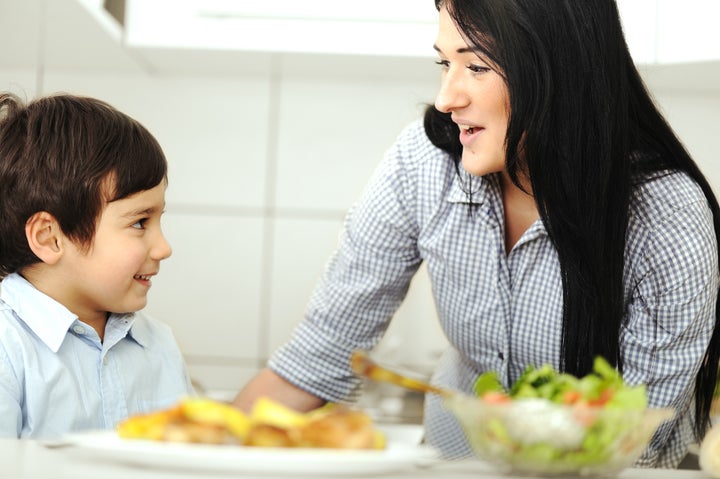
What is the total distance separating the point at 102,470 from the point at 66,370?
0.47 meters

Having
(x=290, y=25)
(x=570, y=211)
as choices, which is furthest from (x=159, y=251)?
(x=290, y=25)

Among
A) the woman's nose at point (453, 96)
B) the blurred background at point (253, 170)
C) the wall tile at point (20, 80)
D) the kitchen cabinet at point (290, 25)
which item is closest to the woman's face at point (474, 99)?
the woman's nose at point (453, 96)

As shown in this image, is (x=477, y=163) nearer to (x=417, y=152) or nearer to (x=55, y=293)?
(x=417, y=152)

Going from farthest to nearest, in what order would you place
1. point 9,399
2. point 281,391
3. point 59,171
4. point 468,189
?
point 281,391
point 468,189
point 59,171
point 9,399

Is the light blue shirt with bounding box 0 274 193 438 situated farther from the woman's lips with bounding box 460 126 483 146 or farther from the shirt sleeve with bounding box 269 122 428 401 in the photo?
the woman's lips with bounding box 460 126 483 146

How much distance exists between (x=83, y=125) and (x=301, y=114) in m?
1.21

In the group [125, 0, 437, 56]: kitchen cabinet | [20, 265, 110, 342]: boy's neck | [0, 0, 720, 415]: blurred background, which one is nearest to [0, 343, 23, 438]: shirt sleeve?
[20, 265, 110, 342]: boy's neck

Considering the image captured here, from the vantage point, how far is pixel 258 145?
235 centimetres

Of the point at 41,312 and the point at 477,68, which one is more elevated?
the point at 477,68

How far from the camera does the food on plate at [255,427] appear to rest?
0.60 metres

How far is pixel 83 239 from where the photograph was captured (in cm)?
112

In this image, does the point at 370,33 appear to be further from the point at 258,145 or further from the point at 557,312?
the point at 557,312

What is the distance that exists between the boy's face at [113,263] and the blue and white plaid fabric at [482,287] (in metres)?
0.29

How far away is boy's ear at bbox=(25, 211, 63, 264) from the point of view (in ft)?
3.65
